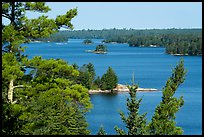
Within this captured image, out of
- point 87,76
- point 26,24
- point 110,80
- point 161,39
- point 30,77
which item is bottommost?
point 110,80

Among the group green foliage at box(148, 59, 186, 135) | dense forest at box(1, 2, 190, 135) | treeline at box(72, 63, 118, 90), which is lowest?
treeline at box(72, 63, 118, 90)

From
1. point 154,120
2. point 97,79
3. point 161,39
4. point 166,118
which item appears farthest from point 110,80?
point 161,39

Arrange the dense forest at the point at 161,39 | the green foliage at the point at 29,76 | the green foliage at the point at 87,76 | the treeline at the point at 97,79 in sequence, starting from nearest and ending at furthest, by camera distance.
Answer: the green foliage at the point at 29,76, the green foliage at the point at 87,76, the treeline at the point at 97,79, the dense forest at the point at 161,39

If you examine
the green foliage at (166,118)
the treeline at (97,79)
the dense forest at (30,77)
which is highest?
the dense forest at (30,77)

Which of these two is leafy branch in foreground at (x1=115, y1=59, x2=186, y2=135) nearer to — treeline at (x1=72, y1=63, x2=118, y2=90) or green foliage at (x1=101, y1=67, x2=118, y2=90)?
treeline at (x1=72, y1=63, x2=118, y2=90)

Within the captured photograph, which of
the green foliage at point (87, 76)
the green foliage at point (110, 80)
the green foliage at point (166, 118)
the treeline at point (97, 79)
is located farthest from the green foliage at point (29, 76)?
the green foliage at point (110, 80)

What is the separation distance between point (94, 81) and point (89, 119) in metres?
19.4

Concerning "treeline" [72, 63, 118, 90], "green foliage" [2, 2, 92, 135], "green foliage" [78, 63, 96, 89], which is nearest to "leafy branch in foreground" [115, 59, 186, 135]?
"green foliage" [2, 2, 92, 135]

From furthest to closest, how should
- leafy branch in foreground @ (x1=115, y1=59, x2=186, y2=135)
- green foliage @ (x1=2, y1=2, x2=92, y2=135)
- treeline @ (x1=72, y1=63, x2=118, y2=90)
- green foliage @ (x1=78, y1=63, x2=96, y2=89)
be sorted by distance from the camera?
treeline @ (x1=72, y1=63, x2=118, y2=90), green foliage @ (x1=78, y1=63, x2=96, y2=89), leafy branch in foreground @ (x1=115, y1=59, x2=186, y2=135), green foliage @ (x1=2, y1=2, x2=92, y2=135)

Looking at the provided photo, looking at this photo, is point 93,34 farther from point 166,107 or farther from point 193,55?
point 166,107

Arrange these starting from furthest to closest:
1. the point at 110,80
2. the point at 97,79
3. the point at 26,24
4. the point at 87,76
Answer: the point at 97,79, the point at 87,76, the point at 110,80, the point at 26,24

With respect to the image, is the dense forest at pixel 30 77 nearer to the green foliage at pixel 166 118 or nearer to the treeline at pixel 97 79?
the green foliage at pixel 166 118

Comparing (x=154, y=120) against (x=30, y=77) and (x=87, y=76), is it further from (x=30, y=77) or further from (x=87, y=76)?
(x=87, y=76)

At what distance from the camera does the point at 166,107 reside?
13.1 m
